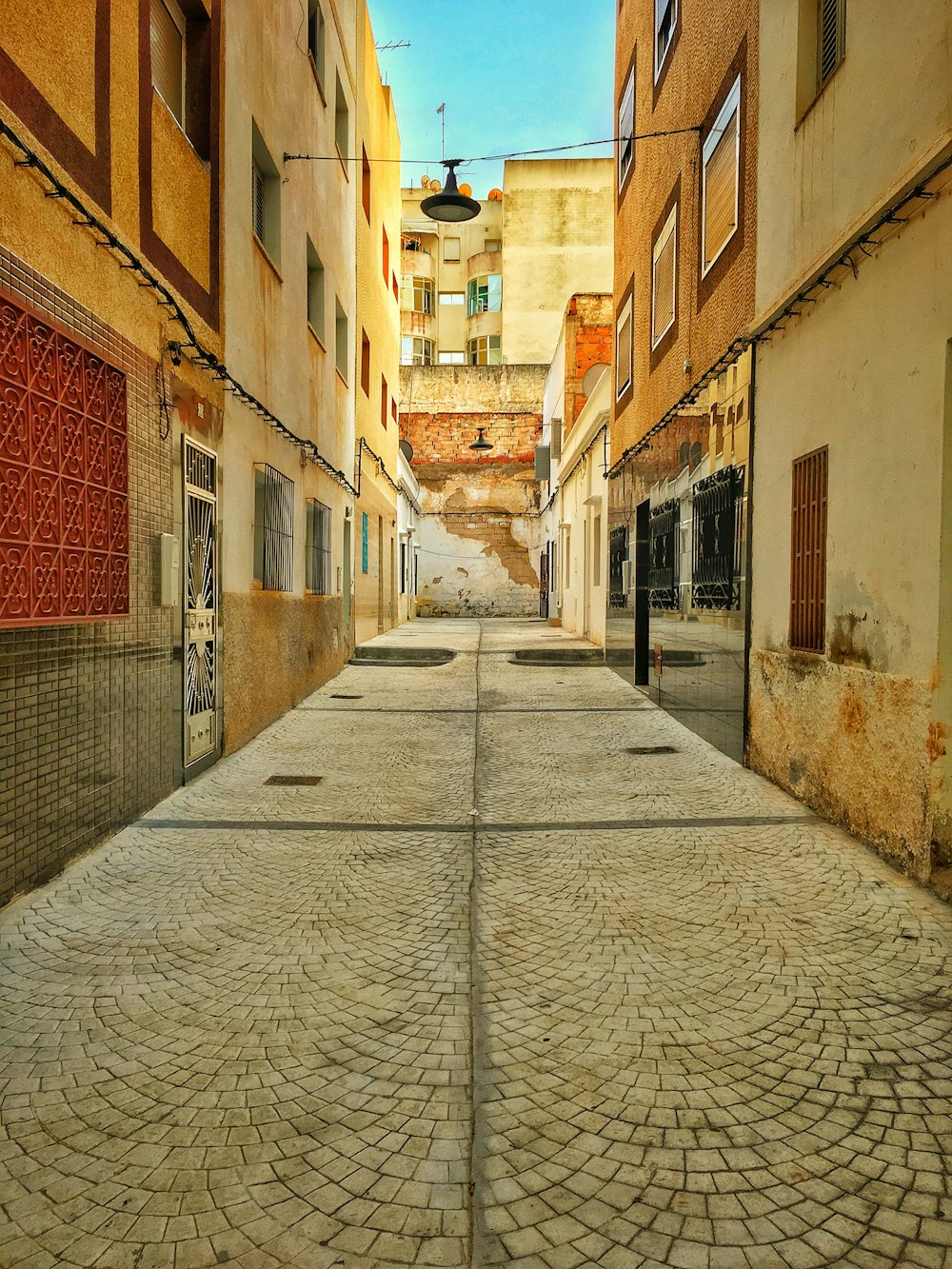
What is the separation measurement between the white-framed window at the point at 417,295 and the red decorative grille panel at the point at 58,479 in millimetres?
42471

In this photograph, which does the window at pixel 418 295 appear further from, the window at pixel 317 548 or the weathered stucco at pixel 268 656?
the weathered stucco at pixel 268 656

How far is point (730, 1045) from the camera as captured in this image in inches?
94.0

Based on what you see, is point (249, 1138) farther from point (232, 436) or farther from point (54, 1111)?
point (232, 436)

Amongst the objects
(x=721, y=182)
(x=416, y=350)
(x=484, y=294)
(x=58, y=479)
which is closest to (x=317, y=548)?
(x=721, y=182)

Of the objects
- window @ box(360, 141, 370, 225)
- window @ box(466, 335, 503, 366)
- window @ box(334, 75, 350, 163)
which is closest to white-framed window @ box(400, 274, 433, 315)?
window @ box(466, 335, 503, 366)

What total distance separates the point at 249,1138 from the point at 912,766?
3.27 metres

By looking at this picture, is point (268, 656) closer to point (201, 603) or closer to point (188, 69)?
point (201, 603)

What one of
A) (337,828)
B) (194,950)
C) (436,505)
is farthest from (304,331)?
(436,505)

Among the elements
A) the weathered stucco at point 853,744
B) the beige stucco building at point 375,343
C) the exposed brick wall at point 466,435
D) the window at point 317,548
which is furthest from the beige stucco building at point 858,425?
the exposed brick wall at point 466,435

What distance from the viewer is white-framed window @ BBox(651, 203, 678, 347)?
351 inches

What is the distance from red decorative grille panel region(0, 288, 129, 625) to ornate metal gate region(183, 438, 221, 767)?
1.17 m

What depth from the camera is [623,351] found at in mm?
12297

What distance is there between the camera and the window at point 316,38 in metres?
10.2

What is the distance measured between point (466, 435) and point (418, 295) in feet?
57.8
